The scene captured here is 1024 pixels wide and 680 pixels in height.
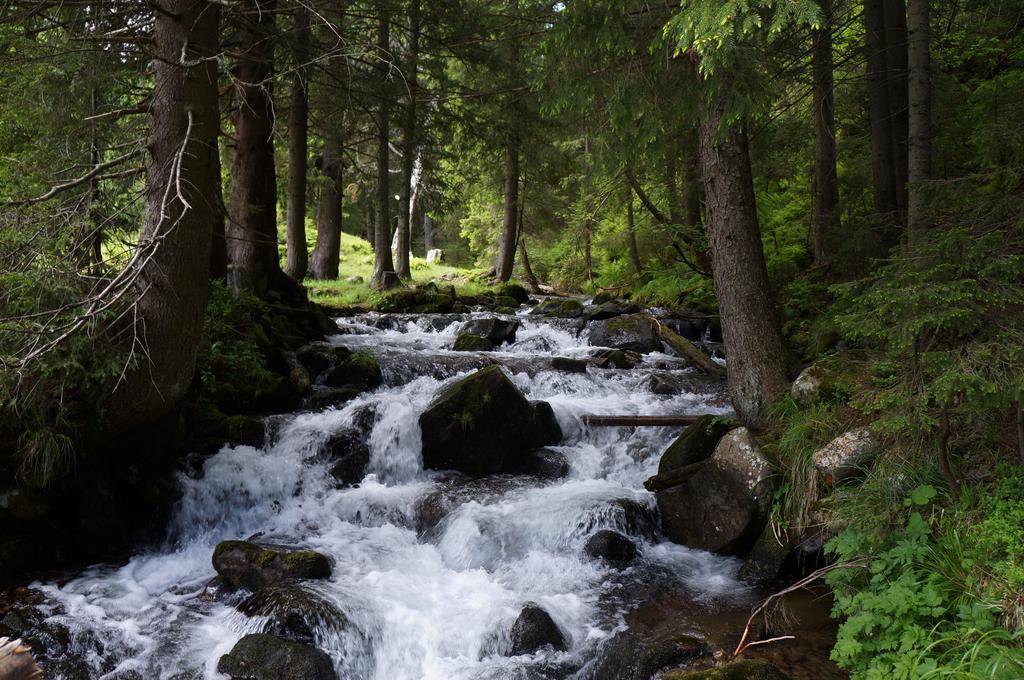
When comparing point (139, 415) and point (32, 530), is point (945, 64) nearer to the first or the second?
Result: point (139, 415)

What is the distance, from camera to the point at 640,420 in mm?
8672

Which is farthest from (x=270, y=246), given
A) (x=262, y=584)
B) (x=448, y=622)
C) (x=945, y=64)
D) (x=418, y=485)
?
(x=945, y=64)

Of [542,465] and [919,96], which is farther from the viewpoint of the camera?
[542,465]

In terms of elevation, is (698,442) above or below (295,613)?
above

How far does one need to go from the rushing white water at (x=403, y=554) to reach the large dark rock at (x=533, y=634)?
0.10m

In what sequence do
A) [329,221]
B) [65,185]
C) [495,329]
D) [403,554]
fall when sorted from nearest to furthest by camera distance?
[65,185] < [403,554] < [495,329] < [329,221]

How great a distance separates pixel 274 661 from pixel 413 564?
1.91 meters

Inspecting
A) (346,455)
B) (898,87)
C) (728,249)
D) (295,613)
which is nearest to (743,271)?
(728,249)

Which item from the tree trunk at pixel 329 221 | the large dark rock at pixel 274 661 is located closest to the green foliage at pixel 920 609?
the large dark rock at pixel 274 661

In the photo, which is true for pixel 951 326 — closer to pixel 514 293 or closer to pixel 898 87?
pixel 898 87

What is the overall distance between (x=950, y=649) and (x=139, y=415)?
6.84m

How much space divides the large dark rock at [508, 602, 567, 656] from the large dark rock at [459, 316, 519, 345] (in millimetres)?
8764

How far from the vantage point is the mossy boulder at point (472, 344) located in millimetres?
13242

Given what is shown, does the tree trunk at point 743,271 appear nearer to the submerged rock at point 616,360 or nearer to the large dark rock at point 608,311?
the submerged rock at point 616,360
